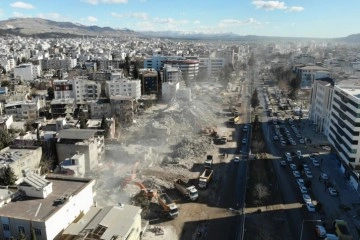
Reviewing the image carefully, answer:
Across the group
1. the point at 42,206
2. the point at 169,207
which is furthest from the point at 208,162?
the point at 42,206

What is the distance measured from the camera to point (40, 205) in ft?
45.0

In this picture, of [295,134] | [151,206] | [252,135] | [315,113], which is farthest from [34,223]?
[315,113]

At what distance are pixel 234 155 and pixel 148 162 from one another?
658 centimetres

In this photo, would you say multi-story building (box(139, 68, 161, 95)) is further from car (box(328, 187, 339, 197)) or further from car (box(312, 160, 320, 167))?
car (box(328, 187, 339, 197))

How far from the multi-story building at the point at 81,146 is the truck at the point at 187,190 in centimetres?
593

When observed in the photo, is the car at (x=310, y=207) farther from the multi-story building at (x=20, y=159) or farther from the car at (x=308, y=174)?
the multi-story building at (x=20, y=159)

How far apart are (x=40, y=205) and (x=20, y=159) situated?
7.90m

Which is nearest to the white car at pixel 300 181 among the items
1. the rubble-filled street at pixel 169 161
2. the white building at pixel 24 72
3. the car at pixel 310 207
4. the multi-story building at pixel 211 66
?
the car at pixel 310 207

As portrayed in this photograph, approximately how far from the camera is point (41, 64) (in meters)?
68.5

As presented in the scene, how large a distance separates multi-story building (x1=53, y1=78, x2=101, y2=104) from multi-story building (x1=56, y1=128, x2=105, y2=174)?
55.9 feet

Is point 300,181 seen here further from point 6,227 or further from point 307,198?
point 6,227

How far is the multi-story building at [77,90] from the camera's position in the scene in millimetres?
40000

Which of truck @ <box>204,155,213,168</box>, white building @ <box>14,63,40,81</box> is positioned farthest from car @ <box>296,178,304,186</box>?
white building @ <box>14,63,40,81</box>

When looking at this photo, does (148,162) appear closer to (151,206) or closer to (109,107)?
(151,206)
